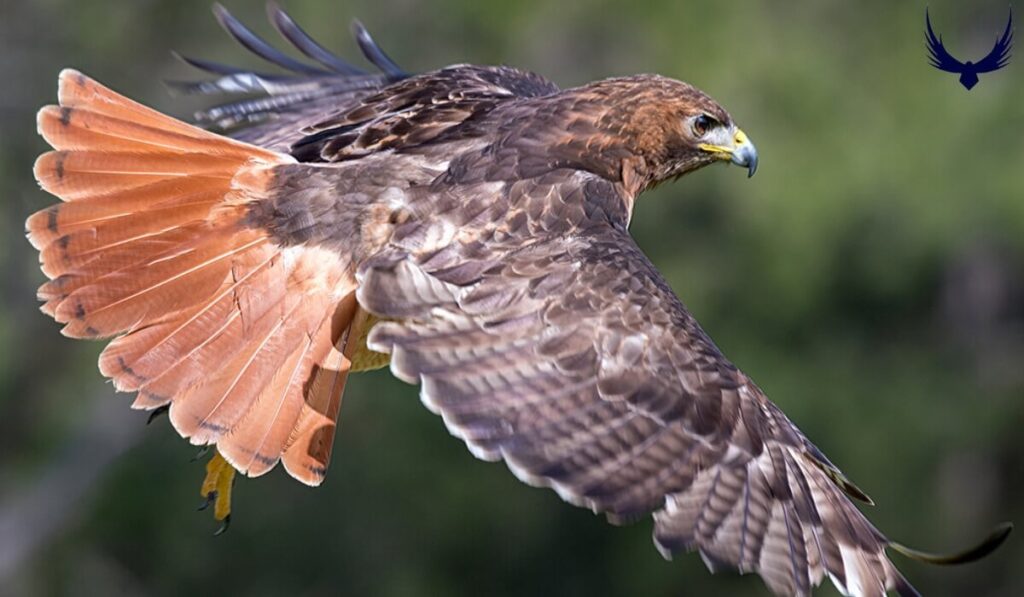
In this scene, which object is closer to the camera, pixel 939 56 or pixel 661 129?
pixel 661 129

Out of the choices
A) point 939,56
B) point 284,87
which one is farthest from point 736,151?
point 939,56

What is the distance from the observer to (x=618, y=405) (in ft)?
15.6

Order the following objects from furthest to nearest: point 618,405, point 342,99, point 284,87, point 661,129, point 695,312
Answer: point 695,312 < point 284,87 < point 342,99 < point 661,129 < point 618,405

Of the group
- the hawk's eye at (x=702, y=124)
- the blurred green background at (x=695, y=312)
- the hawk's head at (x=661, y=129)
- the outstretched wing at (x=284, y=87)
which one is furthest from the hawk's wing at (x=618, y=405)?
the blurred green background at (x=695, y=312)

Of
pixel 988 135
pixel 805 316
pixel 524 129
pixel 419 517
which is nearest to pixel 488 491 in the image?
pixel 419 517

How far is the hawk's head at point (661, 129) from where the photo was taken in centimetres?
552

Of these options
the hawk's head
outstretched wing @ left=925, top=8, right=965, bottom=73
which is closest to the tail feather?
the hawk's head

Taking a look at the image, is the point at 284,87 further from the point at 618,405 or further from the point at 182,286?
the point at 618,405

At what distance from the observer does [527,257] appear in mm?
4961

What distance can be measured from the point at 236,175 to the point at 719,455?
183 centimetres

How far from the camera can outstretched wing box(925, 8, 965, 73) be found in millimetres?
6762

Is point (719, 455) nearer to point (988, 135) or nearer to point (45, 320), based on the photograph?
point (988, 135)

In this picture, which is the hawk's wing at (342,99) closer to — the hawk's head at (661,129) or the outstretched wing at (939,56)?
the hawk's head at (661,129)

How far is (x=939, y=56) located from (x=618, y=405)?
461 cm
